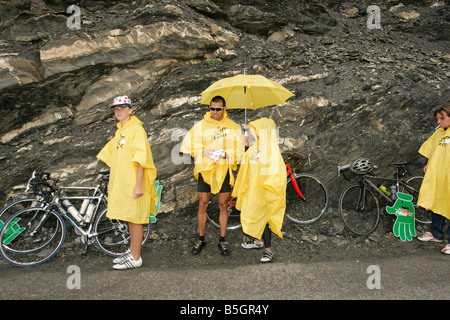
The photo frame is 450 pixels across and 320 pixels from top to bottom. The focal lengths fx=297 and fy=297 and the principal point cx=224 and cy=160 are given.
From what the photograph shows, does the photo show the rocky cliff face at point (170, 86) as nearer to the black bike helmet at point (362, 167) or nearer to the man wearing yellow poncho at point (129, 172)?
the black bike helmet at point (362, 167)

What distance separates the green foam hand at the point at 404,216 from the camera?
5422mm

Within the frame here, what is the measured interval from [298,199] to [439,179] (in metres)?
2.40

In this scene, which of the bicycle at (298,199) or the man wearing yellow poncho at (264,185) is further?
the bicycle at (298,199)

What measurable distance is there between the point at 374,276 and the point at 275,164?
2.05 m

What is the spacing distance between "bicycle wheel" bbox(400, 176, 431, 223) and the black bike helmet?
3.05 feet

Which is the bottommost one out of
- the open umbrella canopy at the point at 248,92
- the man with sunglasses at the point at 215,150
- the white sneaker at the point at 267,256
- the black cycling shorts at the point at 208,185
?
the white sneaker at the point at 267,256

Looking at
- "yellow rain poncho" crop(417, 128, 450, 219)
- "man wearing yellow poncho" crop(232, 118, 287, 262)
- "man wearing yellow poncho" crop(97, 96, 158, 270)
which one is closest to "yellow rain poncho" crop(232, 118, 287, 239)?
"man wearing yellow poncho" crop(232, 118, 287, 262)

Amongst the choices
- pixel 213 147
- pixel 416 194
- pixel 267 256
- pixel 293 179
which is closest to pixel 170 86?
pixel 213 147

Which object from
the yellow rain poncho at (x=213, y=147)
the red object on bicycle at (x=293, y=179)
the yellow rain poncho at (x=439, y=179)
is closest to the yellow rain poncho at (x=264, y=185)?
the yellow rain poncho at (x=213, y=147)

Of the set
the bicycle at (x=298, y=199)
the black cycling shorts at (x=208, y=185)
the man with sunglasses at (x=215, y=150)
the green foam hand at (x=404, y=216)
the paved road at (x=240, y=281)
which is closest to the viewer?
the paved road at (x=240, y=281)

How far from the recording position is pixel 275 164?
4.28 meters

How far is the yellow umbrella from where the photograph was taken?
4.46 m

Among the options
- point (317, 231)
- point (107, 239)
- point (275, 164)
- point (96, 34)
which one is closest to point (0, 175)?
point (107, 239)

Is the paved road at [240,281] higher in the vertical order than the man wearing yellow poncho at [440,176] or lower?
lower
